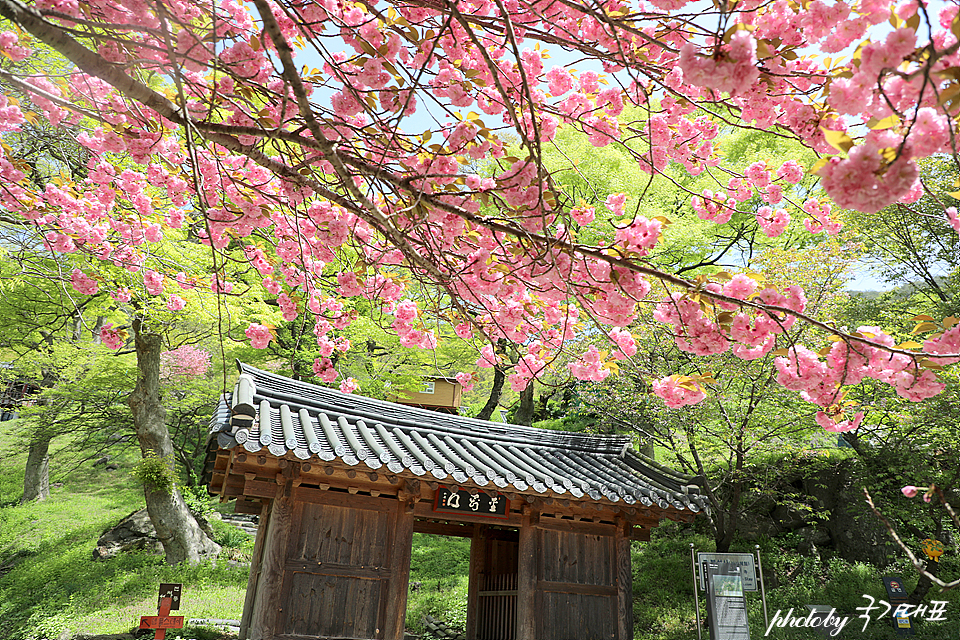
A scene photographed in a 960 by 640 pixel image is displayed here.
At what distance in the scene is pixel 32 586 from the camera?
10367 millimetres

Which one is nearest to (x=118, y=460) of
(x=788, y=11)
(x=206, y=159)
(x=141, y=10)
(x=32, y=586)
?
(x=32, y=586)

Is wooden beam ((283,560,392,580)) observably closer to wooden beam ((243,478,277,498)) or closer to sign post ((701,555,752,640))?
wooden beam ((243,478,277,498))

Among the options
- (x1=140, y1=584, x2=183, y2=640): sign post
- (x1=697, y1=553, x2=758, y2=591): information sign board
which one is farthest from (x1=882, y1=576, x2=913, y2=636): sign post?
(x1=140, y1=584, x2=183, y2=640): sign post

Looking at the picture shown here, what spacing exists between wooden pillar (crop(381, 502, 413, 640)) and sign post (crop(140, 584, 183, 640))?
7.88 ft

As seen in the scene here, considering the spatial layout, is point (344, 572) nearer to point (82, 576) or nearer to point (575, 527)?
point (575, 527)

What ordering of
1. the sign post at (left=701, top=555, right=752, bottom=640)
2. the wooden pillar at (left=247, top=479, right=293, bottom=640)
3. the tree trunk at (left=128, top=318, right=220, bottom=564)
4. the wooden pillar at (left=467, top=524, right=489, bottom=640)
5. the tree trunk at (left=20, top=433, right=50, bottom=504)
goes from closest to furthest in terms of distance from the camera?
1. the wooden pillar at (left=247, top=479, right=293, bottom=640)
2. the sign post at (left=701, top=555, right=752, bottom=640)
3. the wooden pillar at (left=467, top=524, right=489, bottom=640)
4. the tree trunk at (left=128, top=318, right=220, bottom=564)
5. the tree trunk at (left=20, top=433, right=50, bottom=504)

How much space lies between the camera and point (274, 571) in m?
4.91

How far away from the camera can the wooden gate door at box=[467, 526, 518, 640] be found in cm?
696

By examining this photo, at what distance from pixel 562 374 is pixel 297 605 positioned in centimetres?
669

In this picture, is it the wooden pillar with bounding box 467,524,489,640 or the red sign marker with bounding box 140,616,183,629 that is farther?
the wooden pillar with bounding box 467,524,489,640

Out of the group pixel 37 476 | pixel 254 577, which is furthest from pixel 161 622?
pixel 37 476

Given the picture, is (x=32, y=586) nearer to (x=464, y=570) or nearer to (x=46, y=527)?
(x=46, y=527)

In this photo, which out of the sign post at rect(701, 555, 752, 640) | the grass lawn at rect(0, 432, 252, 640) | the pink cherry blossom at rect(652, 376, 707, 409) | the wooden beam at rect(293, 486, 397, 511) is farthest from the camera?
the grass lawn at rect(0, 432, 252, 640)

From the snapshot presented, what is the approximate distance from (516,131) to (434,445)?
400cm
